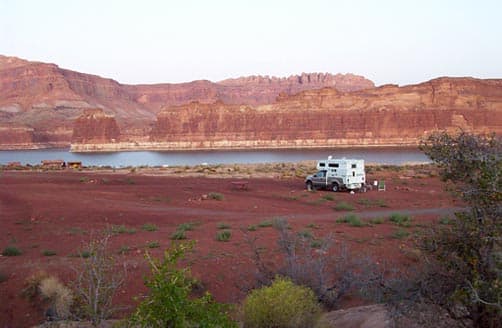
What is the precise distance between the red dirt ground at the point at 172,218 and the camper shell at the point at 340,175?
3.81ft

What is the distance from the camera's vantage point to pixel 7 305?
11.0 m

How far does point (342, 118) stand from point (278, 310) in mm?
156686

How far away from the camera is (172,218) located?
2217cm

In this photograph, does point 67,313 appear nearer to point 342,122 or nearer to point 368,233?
point 368,233

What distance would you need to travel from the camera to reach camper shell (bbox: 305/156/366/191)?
32.1 m

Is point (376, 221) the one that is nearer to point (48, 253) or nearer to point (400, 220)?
point (400, 220)

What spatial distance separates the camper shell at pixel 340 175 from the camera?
32062 mm

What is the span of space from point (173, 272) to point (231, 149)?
6120 inches

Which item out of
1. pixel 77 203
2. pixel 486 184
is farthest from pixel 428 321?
pixel 77 203

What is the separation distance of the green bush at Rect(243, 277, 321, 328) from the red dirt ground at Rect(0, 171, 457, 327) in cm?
321

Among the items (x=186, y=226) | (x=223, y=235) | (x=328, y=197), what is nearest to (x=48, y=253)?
(x=223, y=235)

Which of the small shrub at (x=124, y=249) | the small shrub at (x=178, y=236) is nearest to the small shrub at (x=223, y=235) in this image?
the small shrub at (x=178, y=236)

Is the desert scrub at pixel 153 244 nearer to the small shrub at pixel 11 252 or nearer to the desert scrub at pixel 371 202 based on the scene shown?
the small shrub at pixel 11 252

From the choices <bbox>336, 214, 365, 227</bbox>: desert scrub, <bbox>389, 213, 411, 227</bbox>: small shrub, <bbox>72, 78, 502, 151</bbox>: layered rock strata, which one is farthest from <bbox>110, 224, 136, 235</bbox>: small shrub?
<bbox>72, 78, 502, 151</bbox>: layered rock strata
